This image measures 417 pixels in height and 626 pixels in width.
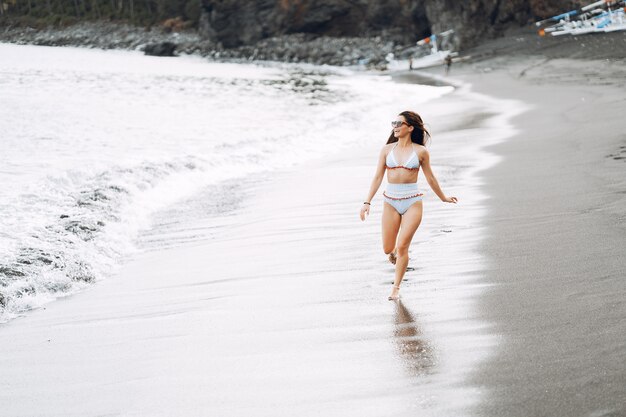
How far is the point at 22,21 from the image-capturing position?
140125 millimetres

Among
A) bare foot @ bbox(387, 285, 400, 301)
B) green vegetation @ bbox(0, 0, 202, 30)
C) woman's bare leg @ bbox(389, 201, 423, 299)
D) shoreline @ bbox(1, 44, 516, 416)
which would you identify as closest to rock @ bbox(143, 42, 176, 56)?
green vegetation @ bbox(0, 0, 202, 30)

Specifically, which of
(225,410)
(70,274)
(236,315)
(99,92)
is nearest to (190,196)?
(70,274)

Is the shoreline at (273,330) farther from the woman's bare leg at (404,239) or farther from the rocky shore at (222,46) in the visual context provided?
the rocky shore at (222,46)

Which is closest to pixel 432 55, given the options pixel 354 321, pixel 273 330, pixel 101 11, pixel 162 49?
pixel 162 49

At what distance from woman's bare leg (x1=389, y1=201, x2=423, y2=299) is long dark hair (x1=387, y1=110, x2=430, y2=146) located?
1.67 feet

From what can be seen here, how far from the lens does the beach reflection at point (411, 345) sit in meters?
4.38

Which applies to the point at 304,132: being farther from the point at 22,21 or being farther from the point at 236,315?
the point at 22,21

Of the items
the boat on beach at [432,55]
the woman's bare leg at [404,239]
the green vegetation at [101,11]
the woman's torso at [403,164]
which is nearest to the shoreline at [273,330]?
the woman's bare leg at [404,239]

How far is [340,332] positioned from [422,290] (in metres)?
1.06

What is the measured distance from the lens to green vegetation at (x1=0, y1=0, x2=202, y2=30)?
367ft

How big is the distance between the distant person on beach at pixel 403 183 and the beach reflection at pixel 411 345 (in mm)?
427

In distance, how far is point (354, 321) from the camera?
531 centimetres

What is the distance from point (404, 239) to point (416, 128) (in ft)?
2.82

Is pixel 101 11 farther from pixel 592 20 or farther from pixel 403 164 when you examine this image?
pixel 403 164
